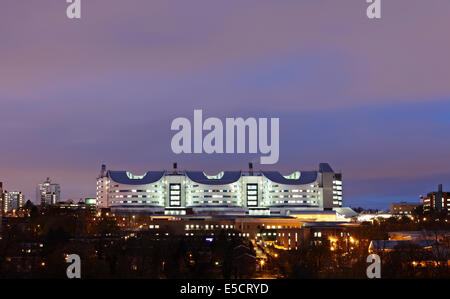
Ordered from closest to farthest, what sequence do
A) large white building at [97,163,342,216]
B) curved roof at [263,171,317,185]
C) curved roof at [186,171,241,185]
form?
large white building at [97,163,342,216], curved roof at [186,171,241,185], curved roof at [263,171,317,185]

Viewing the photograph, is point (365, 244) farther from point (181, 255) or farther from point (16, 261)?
point (16, 261)

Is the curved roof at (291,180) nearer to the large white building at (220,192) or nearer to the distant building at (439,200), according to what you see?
the large white building at (220,192)

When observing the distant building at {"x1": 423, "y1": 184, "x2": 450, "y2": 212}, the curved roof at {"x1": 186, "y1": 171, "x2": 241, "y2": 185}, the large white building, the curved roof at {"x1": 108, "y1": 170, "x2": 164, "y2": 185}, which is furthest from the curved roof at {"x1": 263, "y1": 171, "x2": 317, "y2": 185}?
the distant building at {"x1": 423, "y1": 184, "x2": 450, "y2": 212}

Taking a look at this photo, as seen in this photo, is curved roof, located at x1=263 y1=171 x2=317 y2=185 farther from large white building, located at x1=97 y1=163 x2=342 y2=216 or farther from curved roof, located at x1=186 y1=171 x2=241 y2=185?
curved roof, located at x1=186 y1=171 x2=241 y2=185

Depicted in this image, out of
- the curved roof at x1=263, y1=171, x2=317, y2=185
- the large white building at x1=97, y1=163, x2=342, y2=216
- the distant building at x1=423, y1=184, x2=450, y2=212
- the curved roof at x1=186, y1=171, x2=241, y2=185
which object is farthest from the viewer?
the distant building at x1=423, y1=184, x2=450, y2=212

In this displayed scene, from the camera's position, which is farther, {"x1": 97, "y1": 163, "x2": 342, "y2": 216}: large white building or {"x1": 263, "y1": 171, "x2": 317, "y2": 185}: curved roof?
{"x1": 263, "y1": 171, "x2": 317, "y2": 185}: curved roof

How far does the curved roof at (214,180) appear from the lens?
65.4 m

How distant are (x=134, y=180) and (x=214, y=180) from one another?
788 cm

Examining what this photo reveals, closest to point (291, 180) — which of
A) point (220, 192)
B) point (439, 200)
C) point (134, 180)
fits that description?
point (220, 192)

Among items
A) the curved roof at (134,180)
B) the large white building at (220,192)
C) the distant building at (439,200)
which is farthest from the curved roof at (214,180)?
the distant building at (439,200)

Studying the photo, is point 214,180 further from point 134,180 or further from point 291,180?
point 134,180

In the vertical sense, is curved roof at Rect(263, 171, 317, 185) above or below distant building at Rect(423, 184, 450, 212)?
above

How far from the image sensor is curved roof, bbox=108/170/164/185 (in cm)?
6431

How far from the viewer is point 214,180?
2594 inches
